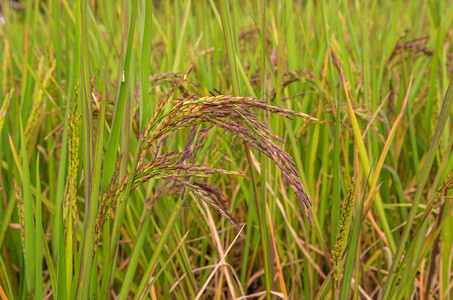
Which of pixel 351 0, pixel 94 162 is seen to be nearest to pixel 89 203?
pixel 94 162

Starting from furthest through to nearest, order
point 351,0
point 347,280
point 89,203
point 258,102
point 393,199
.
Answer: point 351,0
point 393,199
point 347,280
point 89,203
point 258,102

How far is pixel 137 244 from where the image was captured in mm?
786

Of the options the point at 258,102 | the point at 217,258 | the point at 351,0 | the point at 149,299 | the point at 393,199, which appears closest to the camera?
the point at 258,102

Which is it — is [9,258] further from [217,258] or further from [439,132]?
[439,132]

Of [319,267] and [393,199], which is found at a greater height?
[393,199]

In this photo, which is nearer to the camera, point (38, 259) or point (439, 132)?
point (439, 132)

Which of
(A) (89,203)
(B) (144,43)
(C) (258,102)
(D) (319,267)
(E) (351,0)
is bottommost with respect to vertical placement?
(D) (319,267)

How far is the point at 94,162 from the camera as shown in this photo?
0.65 m

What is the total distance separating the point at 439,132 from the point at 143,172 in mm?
445

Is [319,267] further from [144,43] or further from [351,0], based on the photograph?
[351,0]

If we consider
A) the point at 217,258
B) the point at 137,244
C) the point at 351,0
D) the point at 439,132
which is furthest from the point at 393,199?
the point at 351,0

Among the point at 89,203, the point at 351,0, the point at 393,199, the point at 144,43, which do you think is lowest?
the point at 393,199

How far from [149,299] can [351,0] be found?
2.42 m

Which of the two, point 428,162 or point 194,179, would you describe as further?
point 194,179
